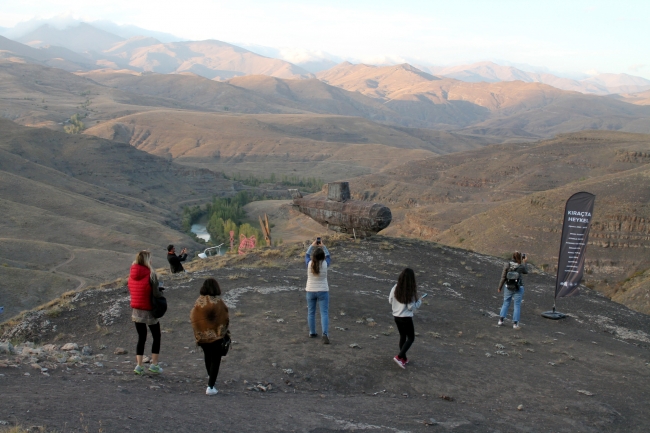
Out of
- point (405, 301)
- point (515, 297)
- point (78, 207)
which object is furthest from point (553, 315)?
point (78, 207)

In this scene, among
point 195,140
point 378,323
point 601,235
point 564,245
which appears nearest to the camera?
point 378,323

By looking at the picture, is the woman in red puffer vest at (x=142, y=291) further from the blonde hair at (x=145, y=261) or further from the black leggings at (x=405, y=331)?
the black leggings at (x=405, y=331)

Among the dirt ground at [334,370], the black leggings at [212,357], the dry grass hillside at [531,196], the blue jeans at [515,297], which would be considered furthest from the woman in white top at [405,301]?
the dry grass hillside at [531,196]

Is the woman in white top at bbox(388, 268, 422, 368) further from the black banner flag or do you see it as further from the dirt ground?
the black banner flag

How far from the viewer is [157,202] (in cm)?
9644

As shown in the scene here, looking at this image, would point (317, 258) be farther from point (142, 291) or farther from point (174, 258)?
point (174, 258)

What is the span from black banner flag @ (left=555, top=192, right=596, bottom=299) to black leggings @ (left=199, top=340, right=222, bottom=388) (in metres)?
12.6

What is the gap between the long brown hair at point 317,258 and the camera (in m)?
11.7

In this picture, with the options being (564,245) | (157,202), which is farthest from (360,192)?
(564,245)

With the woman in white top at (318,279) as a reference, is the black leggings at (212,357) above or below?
below

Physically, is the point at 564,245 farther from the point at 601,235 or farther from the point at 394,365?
the point at 601,235

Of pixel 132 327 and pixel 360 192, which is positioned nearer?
pixel 132 327

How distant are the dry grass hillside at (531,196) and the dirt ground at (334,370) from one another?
26.8m

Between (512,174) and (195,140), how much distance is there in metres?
104
